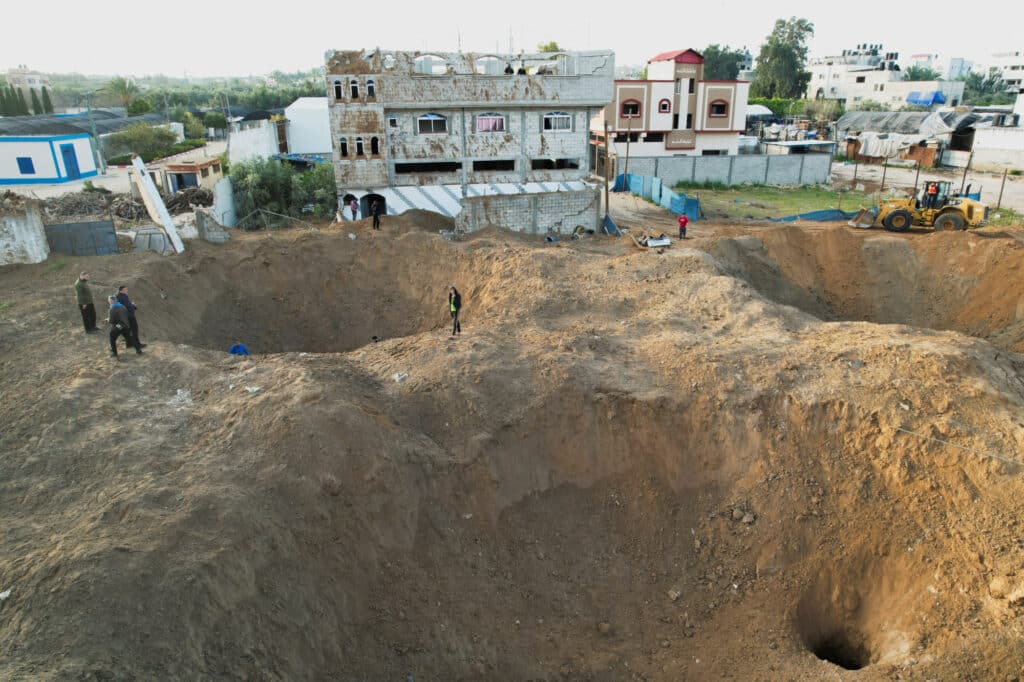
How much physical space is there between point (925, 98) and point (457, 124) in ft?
234

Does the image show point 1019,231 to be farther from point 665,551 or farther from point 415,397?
point 415,397

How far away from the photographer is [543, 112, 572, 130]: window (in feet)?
99.3

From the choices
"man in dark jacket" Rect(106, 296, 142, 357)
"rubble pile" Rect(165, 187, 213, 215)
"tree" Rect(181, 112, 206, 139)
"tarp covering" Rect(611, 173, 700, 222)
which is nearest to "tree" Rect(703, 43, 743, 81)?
"tarp covering" Rect(611, 173, 700, 222)

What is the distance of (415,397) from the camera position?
11.3 meters

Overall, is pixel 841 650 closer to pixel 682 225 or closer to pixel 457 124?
pixel 682 225

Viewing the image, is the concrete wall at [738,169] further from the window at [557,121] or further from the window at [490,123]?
the window at [490,123]

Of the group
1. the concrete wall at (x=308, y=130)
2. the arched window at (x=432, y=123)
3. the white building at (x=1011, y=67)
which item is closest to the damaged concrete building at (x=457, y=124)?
the arched window at (x=432, y=123)

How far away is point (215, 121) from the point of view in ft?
215

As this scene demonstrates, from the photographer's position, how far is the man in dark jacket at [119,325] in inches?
487

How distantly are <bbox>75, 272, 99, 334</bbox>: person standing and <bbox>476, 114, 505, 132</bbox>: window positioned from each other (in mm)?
19919

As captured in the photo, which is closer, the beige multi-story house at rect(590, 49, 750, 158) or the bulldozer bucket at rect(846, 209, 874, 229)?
the bulldozer bucket at rect(846, 209, 874, 229)

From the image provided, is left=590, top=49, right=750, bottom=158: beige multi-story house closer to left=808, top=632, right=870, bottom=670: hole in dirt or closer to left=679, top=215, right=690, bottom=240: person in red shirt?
left=679, top=215, right=690, bottom=240: person in red shirt

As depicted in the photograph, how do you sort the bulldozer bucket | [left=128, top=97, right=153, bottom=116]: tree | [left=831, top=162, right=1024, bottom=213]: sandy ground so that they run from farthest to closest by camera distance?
[left=128, top=97, right=153, bottom=116]: tree
[left=831, top=162, right=1024, bottom=213]: sandy ground
the bulldozer bucket

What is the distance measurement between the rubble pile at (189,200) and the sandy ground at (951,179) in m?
35.6
